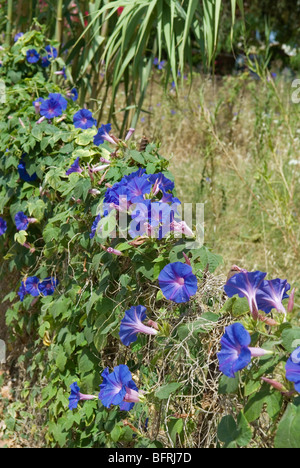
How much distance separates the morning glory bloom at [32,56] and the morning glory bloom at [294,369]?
1.99 metres

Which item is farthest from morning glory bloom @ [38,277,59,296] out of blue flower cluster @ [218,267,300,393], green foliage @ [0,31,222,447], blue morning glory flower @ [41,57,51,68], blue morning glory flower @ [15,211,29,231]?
blue morning glory flower @ [41,57,51,68]

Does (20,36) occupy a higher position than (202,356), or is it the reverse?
(20,36)

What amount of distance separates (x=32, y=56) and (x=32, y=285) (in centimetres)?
107

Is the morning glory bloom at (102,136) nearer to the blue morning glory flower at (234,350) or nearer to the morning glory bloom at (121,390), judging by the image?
the morning glory bloom at (121,390)

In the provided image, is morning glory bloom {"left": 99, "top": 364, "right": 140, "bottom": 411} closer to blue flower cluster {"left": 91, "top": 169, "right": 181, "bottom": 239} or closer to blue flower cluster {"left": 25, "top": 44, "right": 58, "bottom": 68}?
blue flower cluster {"left": 91, "top": 169, "right": 181, "bottom": 239}

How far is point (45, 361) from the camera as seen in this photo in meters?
2.01

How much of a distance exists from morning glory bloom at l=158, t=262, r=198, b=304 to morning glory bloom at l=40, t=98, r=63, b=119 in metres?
1.12

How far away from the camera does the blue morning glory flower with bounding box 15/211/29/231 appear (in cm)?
195

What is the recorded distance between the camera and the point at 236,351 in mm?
897

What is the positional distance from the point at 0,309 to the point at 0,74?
104cm

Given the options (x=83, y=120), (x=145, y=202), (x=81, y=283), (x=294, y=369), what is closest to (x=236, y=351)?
(x=294, y=369)

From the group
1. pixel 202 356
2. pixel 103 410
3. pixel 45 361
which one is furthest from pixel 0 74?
pixel 202 356

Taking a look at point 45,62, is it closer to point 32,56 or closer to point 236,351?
point 32,56
